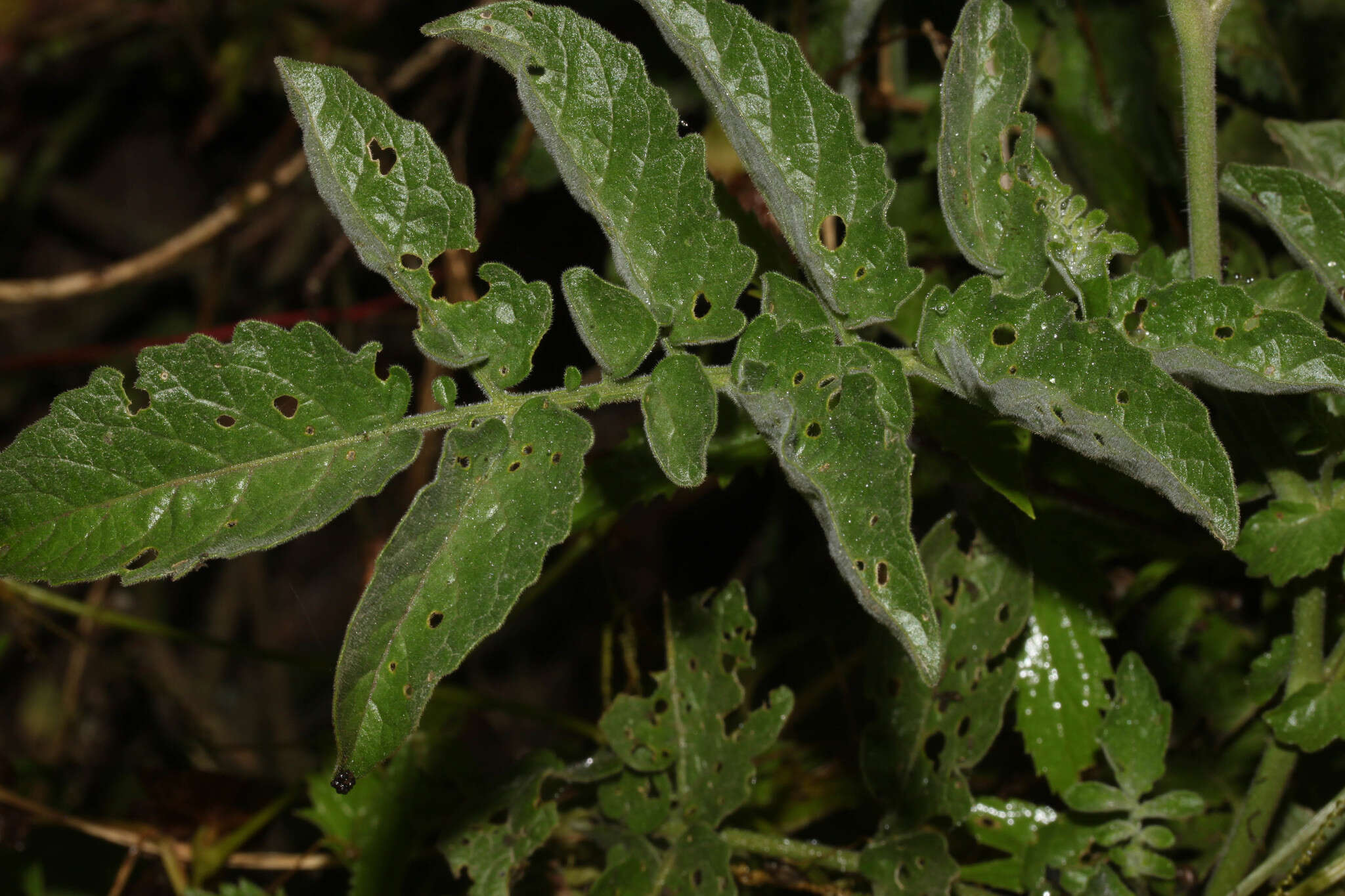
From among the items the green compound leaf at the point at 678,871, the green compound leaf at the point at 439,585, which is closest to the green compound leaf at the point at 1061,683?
the green compound leaf at the point at 678,871

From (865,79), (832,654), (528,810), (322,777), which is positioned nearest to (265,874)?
(322,777)

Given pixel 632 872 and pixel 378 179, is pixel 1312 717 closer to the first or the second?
pixel 632 872

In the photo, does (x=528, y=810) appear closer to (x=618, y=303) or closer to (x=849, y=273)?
(x=618, y=303)

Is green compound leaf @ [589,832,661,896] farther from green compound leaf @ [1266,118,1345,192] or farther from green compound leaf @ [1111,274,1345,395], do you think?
green compound leaf @ [1266,118,1345,192]

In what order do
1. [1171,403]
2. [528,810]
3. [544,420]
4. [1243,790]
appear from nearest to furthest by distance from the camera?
1. [1171,403]
2. [544,420]
3. [528,810]
4. [1243,790]

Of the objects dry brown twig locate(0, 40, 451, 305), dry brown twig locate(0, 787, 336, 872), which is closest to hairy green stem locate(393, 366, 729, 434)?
dry brown twig locate(0, 787, 336, 872)

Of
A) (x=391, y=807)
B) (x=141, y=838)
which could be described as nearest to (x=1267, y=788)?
(x=391, y=807)

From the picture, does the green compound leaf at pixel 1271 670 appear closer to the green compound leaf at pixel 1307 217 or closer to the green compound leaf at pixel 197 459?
the green compound leaf at pixel 1307 217
